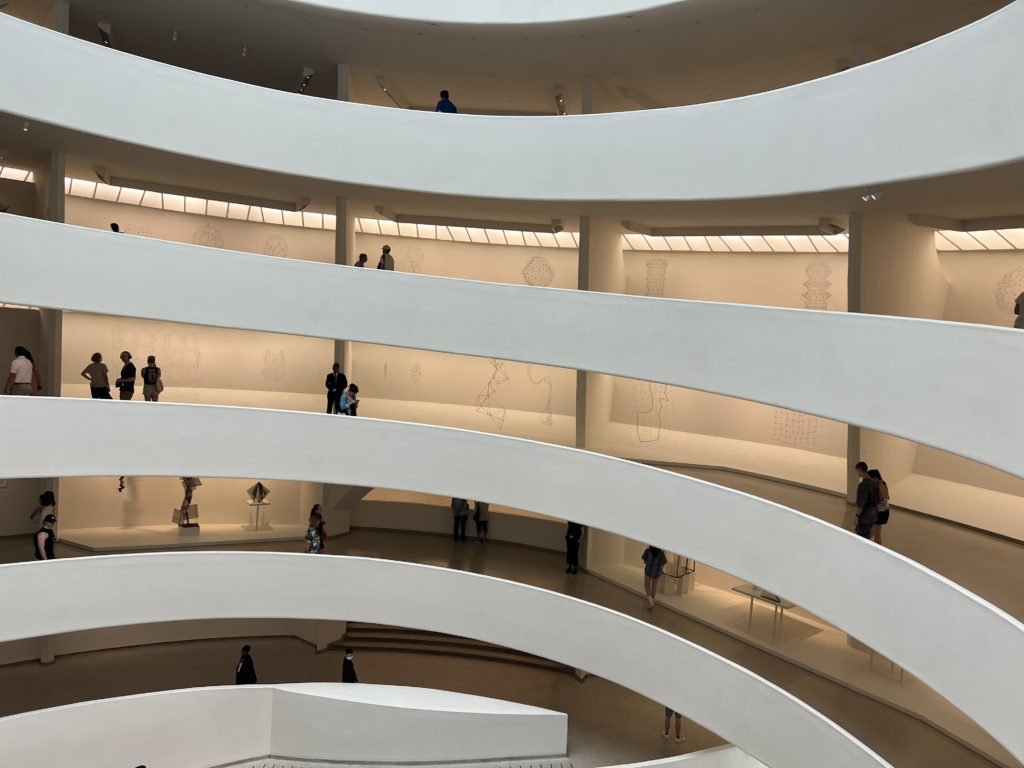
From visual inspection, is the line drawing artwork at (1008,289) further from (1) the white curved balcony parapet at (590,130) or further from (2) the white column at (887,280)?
(1) the white curved balcony parapet at (590,130)

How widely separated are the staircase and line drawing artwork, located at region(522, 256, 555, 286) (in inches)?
409

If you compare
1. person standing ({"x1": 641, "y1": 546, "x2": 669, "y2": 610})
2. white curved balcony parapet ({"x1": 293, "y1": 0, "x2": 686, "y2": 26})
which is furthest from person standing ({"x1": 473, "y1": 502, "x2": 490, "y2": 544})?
white curved balcony parapet ({"x1": 293, "y1": 0, "x2": 686, "y2": 26})

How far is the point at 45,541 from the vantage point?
14961 mm

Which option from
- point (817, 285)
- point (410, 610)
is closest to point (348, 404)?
point (410, 610)

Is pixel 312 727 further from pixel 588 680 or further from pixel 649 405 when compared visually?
pixel 649 405

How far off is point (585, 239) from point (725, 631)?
8.86m

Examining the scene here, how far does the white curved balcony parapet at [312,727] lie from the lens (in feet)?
49.0

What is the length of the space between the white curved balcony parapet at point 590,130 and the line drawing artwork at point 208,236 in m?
8.43

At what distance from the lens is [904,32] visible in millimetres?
14578

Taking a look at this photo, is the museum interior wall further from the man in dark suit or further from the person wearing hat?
the person wearing hat

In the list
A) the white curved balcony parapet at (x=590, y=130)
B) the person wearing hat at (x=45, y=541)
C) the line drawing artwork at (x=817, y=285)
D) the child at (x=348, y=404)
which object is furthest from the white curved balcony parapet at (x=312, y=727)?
the line drawing artwork at (x=817, y=285)

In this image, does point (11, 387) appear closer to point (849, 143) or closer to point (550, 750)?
point (550, 750)

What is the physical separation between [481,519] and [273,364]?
24.0 ft

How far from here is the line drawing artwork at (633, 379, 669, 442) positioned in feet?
73.2
